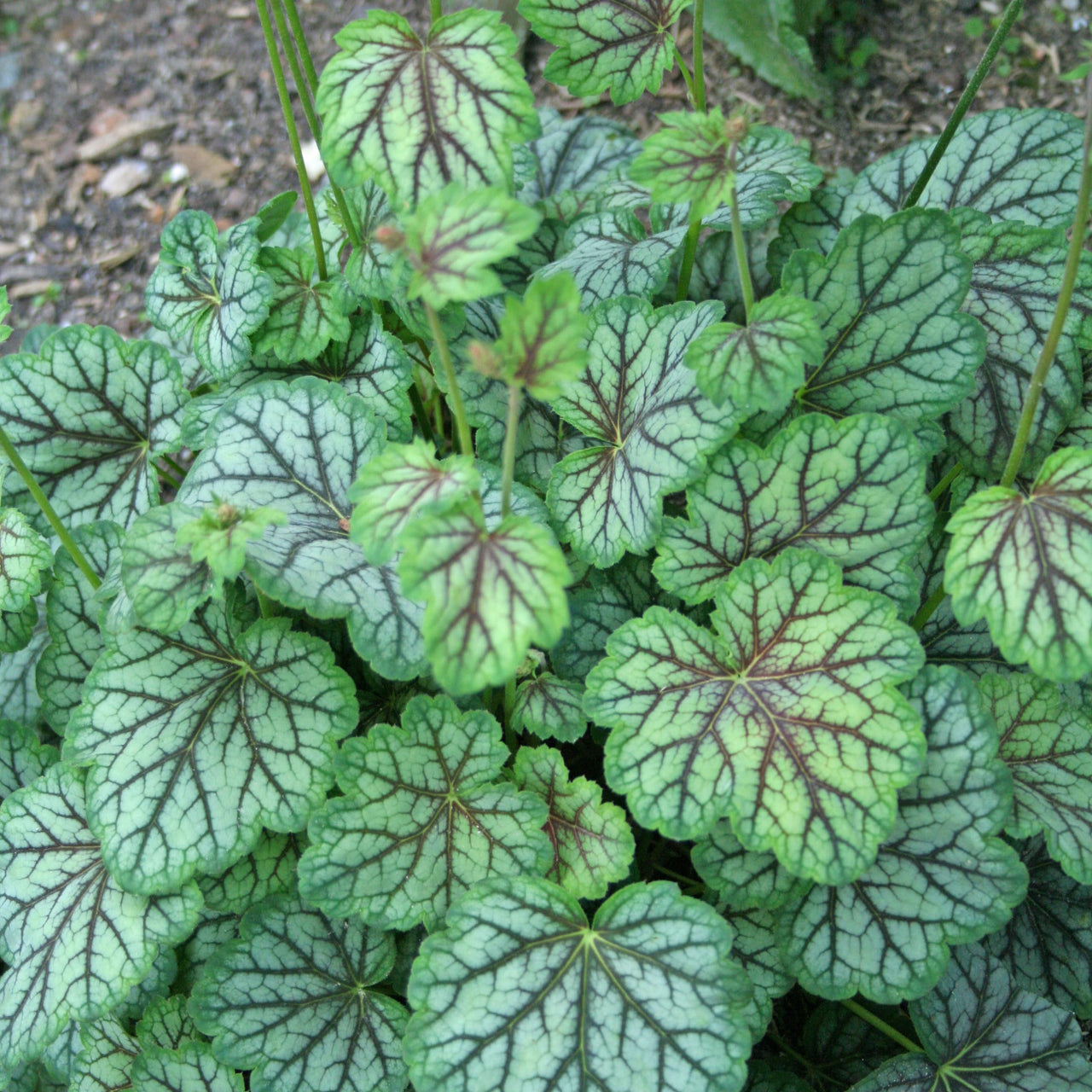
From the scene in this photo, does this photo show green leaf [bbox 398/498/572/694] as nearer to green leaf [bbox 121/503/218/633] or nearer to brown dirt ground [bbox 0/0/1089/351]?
green leaf [bbox 121/503/218/633]

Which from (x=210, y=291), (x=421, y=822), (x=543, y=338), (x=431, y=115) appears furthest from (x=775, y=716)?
(x=210, y=291)

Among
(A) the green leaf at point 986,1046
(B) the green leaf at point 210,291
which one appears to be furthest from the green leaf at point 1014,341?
(B) the green leaf at point 210,291

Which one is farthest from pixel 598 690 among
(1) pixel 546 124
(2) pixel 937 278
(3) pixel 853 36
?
(3) pixel 853 36

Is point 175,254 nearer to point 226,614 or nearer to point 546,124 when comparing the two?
point 226,614

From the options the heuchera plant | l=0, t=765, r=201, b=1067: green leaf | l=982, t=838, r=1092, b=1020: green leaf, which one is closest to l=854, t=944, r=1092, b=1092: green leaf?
the heuchera plant

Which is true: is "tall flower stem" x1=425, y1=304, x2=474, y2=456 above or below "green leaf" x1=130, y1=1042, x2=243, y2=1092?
above

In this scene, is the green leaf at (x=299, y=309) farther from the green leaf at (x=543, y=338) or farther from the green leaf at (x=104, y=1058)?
the green leaf at (x=104, y=1058)
